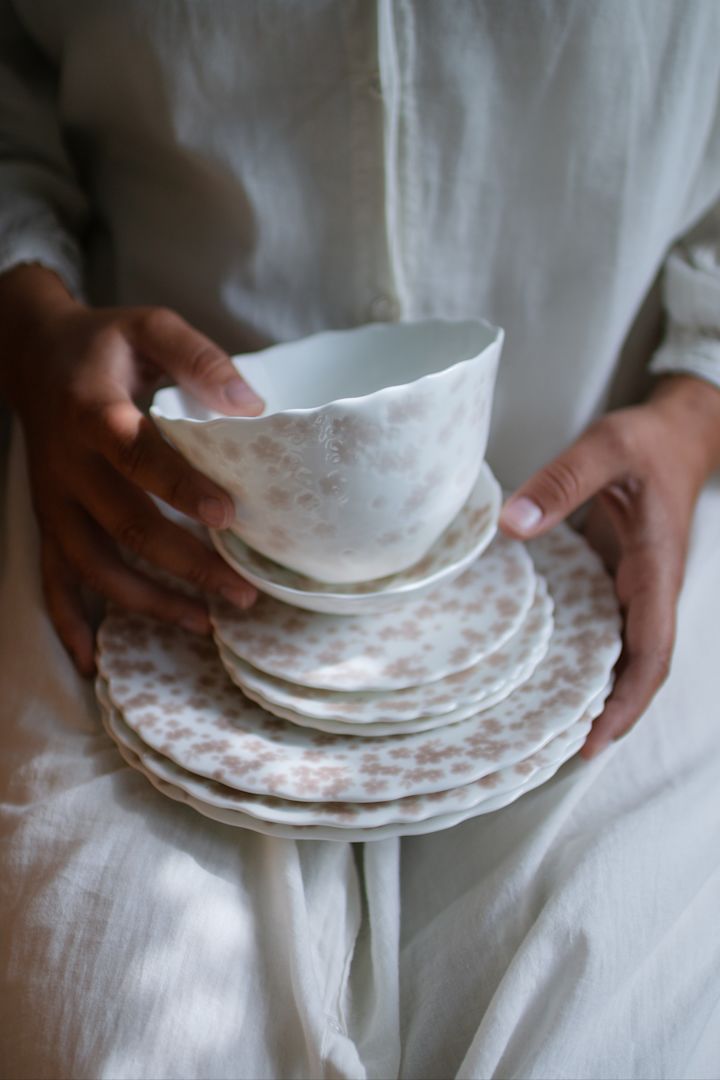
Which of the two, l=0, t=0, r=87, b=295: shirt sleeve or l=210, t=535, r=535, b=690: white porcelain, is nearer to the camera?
l=210, t=535, r=535, b=690: white porcelain

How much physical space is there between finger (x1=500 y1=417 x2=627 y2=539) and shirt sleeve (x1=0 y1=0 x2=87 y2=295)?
1.49 ft

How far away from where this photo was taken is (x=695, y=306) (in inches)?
30.9

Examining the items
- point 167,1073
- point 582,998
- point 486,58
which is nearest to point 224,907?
point 167,1073

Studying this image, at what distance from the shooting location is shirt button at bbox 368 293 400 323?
2.60 ft

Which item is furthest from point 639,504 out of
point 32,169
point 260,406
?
point 32,169

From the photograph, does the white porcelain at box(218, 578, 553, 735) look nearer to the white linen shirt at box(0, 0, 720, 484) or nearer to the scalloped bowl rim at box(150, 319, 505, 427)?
the scalloped bowl rim at box(150, 319, 505, 427)

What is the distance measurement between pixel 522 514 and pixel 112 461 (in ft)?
0.92

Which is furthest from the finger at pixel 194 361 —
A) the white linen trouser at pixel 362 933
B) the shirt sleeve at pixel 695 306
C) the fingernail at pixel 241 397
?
the shirt sleeve at pixel 695 306

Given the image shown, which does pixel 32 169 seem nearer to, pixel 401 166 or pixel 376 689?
pixel 401 166

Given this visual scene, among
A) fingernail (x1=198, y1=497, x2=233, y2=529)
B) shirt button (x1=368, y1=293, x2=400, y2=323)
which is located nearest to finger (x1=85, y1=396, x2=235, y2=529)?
fingernail (x1=198, y1=497, x2=233, y2=529)

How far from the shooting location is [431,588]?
2.12 ft

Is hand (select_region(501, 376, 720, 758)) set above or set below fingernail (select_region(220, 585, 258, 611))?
above

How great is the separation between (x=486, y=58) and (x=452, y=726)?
18.7 inches

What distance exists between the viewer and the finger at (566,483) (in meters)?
0.67
